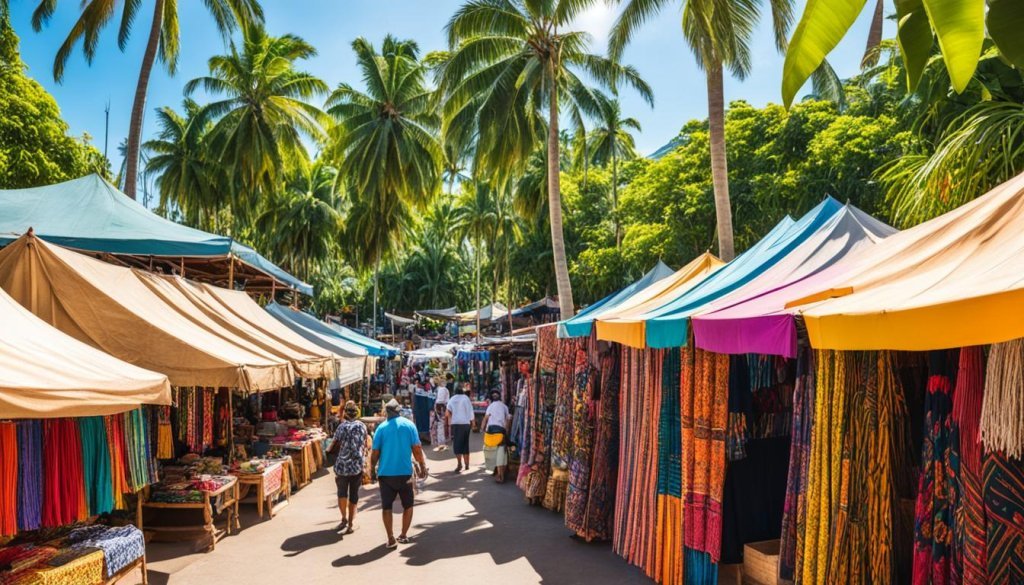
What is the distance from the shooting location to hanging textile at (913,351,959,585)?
3.95m

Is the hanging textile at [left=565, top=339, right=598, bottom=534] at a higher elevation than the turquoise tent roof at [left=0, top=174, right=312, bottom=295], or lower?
lower

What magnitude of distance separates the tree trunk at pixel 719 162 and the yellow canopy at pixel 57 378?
9233 mm

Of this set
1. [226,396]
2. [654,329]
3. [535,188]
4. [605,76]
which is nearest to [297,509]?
[226,396]

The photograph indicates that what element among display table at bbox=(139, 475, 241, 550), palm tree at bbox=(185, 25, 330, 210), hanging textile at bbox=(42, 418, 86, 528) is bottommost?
display table at bbox=(139, 475, 241, 550)

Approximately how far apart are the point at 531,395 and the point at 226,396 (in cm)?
472

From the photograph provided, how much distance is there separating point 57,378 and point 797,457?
5223 mm

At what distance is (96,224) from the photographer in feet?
33.2

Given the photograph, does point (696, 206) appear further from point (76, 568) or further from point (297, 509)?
point (76, 568)

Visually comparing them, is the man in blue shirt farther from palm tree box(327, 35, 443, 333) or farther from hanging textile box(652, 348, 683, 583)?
palm tree box(327, 35, 443, 333)

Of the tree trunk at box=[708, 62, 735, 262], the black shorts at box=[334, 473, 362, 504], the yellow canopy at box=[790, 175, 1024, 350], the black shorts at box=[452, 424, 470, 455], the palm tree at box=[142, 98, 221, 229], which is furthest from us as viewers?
the palm tree at box=[142, 98, 221, 229]

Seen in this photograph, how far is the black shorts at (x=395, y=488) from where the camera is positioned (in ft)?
26.3

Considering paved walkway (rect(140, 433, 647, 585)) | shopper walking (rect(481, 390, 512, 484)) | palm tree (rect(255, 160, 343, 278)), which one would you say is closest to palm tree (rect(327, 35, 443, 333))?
palm tree (rect(255, 160, 343, 278))

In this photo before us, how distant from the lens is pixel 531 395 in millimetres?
11031

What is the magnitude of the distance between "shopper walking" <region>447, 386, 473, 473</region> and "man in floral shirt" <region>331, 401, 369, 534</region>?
4.07 m
